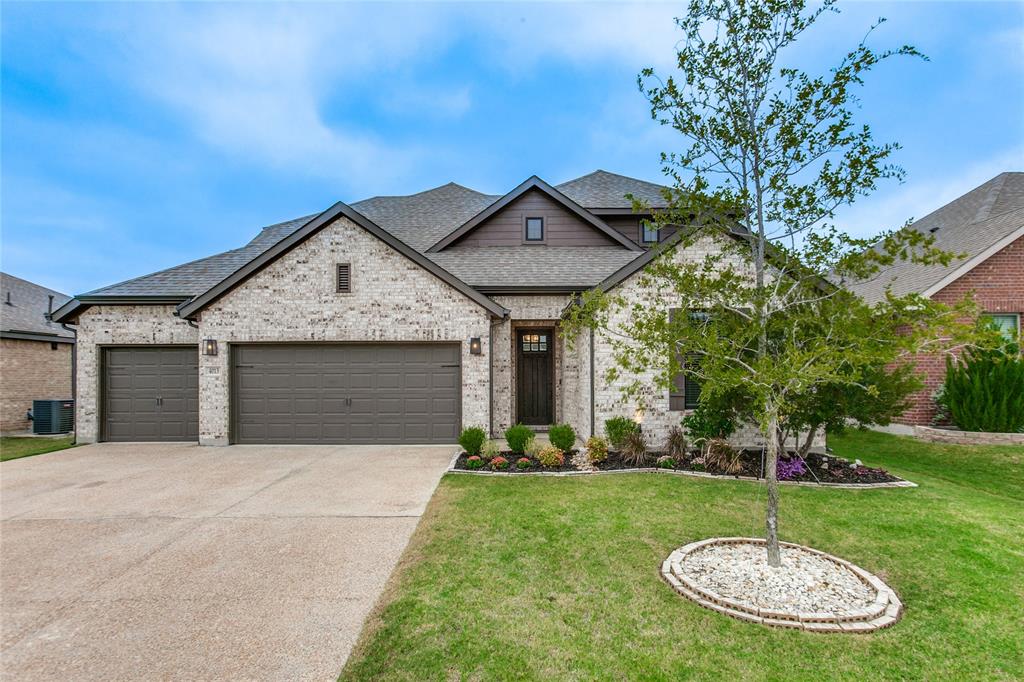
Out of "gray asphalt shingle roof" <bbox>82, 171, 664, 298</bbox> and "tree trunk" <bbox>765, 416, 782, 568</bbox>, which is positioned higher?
"gray asphalt shingle roof" <bbox>82, 171, 664, 298</bbox>

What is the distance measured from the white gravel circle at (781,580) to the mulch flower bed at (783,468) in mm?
3350

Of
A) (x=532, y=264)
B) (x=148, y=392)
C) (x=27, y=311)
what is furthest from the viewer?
(x=27, y=311)

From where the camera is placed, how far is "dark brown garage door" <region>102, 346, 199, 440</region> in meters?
11.1

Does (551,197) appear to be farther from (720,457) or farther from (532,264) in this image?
(720,457)

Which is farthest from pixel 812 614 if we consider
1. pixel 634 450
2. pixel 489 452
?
pixel 489 452

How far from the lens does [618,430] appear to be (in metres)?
8.86

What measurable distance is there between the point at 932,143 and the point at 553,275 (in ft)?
68.1

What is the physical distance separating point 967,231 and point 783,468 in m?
12.0

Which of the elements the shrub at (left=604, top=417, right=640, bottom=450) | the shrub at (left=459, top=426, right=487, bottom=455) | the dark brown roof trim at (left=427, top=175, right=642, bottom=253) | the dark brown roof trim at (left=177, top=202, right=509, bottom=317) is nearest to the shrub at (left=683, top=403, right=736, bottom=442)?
the shrub at (left=604, top=417, right=640, bottom=450)

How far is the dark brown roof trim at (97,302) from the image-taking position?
35.4 feet

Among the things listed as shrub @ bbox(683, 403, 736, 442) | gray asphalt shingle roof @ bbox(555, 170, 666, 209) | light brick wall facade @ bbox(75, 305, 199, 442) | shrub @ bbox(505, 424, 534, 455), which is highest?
gray asphalt shingle roof @ bbox(555, 170, 666, 209)

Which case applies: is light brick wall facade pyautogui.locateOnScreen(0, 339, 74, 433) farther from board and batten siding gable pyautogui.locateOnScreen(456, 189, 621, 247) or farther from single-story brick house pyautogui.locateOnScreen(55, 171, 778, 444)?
board and batten siding gable pyautogui.locateOnScreen(456, 189, 621, 247)

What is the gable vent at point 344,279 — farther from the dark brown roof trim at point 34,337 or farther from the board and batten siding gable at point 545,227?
the dark brown roof trim at point 34,337

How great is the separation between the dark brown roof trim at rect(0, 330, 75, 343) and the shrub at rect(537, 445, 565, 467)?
15419 millimetres
